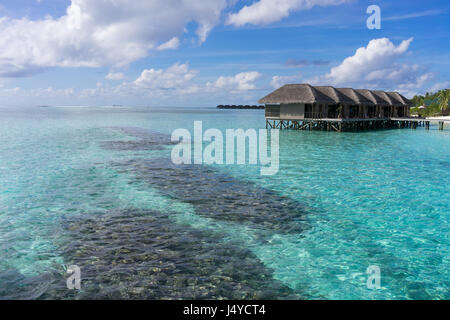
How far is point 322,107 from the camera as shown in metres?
33.4

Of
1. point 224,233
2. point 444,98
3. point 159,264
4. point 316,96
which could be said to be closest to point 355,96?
point 316,96

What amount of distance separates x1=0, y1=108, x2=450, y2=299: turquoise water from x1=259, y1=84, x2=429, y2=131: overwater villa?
19.7 metres

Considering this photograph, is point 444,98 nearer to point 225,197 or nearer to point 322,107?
point 322,107

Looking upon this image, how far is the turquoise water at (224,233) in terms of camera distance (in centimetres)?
497

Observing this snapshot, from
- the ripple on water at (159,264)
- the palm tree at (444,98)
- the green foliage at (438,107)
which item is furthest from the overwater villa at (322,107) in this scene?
the ripple on water at (159,264)

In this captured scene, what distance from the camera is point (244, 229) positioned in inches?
280

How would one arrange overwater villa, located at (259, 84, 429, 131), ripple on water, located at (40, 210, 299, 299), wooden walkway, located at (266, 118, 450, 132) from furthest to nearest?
wooden walkway, located at (266, 118, 450, 132) → overwater villa, located at (259, 84, 429, 131) → ripple on water, located at (40, 210, 299, 299)

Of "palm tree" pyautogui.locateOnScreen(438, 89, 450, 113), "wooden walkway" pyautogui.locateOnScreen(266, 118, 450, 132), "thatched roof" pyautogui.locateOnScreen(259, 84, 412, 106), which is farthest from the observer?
"palm tree" pyautogui.locateOnScreen(438, 89, 450, 113)

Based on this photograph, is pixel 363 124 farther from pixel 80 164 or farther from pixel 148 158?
pixel 80 164

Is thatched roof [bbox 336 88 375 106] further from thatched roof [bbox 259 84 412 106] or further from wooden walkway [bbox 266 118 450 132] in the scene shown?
wooden walkway [bbox 266 118 450 132]

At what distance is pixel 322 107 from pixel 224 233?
29139 mm

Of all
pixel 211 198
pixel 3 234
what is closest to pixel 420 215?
pixel 211 198

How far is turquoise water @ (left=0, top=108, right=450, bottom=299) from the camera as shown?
16.3 ft

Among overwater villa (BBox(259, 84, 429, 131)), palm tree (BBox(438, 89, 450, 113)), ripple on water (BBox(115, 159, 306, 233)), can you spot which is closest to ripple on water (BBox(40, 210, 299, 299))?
ripple on water (BBox(115, 159, 306, 233))
